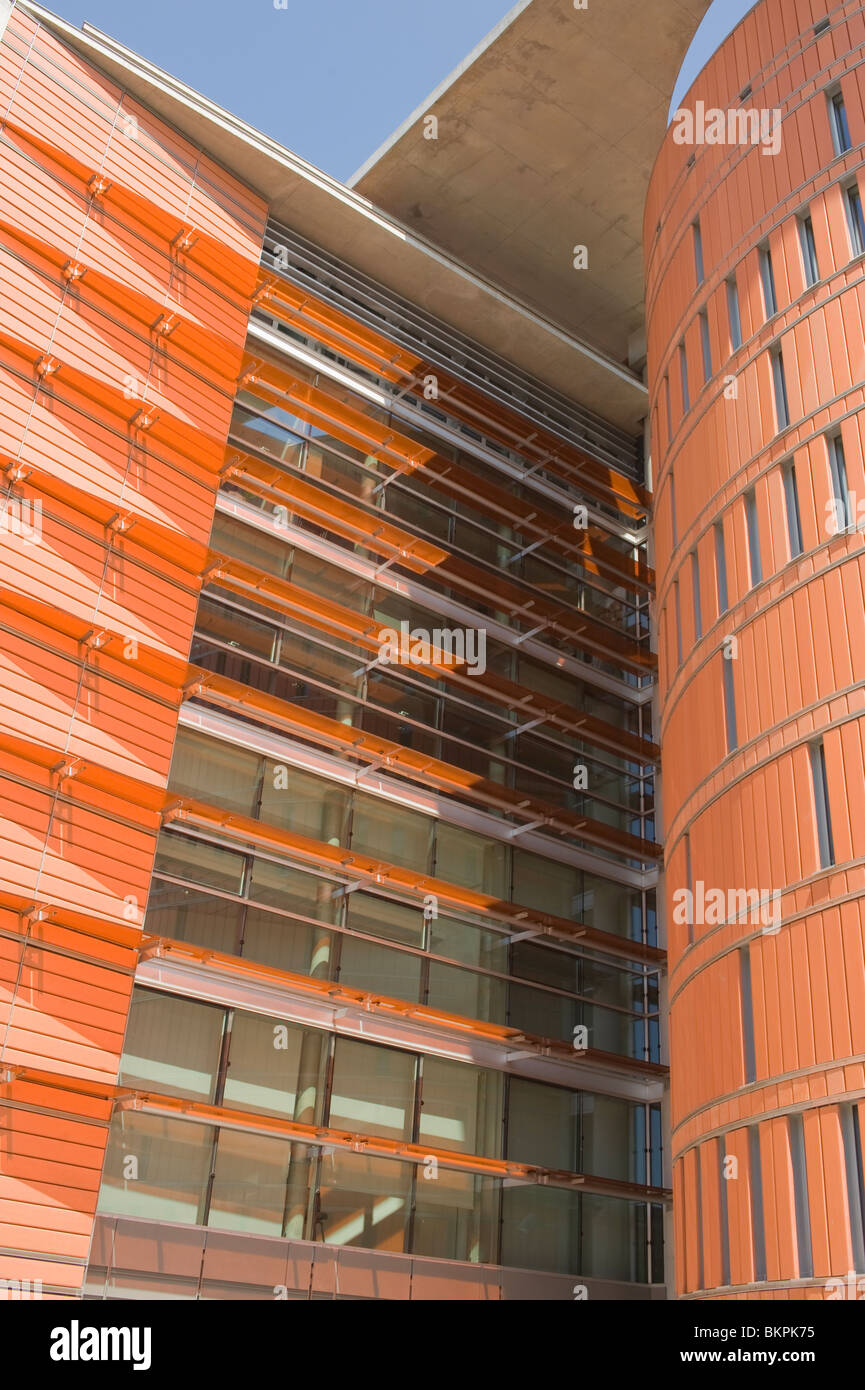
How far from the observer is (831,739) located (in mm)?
15062

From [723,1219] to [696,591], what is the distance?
8.72m

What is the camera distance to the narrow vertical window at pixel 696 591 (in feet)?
61.4

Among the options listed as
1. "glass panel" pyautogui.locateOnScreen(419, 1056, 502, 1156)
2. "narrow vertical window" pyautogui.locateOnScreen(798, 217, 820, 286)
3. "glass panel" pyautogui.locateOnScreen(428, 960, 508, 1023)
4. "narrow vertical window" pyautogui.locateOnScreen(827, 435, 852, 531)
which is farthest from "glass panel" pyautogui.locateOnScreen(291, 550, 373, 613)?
"narrow vertical window" pyautogui.locateOnScreen(827, 435, 852, 531)

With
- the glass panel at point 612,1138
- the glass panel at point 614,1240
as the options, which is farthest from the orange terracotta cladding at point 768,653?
the glass panel at point 612,1138

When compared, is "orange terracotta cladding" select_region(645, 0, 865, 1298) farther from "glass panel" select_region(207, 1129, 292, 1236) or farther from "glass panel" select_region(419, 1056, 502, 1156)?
"glass panel" select_region(207, 1129, 292, 1236)

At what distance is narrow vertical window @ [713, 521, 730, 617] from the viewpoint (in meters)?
18.1

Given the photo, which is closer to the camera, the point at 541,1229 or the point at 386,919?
the point at 541,1229

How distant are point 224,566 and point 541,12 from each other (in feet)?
43.6

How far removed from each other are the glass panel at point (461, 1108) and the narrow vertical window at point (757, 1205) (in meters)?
8.28

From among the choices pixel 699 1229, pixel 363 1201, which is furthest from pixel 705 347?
pixel 363 1201

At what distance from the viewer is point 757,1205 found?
1398cm

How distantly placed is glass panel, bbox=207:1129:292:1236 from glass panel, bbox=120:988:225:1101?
0.86 m

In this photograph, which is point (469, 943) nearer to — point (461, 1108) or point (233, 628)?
point (461, 1108)
